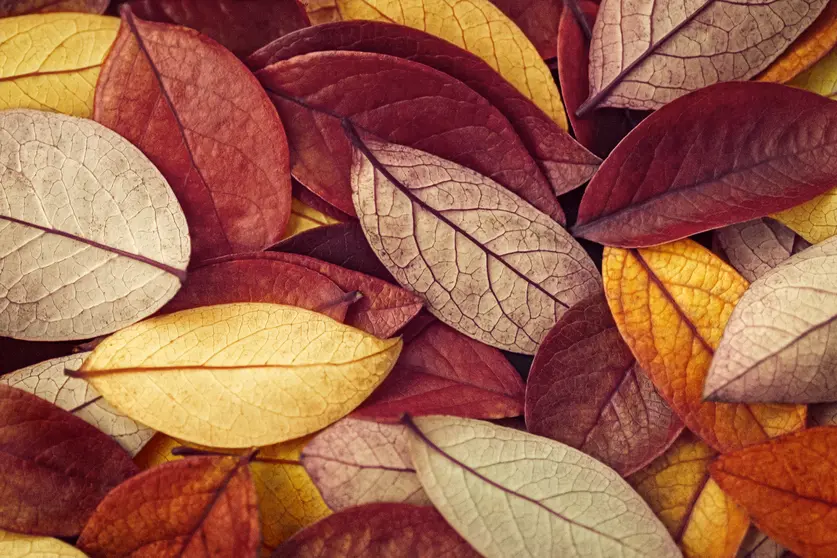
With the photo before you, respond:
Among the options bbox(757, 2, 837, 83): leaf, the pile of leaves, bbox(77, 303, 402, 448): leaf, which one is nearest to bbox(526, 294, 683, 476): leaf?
the pile of leaves

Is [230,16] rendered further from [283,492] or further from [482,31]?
[283,492]

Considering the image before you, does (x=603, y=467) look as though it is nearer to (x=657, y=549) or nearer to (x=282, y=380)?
(x=657, y=549)

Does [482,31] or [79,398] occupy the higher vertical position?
[482,31]

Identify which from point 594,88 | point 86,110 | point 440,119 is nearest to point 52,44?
point 86,110

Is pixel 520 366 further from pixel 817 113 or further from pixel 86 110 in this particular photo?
pixel 86 110

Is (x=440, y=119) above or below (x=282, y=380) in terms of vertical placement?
above

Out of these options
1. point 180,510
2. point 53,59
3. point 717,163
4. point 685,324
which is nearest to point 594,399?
point 685,324

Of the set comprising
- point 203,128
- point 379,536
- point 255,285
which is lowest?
point 379,536

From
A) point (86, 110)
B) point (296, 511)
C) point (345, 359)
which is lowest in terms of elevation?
point (296, 511)
